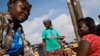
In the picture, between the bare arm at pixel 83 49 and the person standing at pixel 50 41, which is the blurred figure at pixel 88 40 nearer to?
the bare arm at pixel 83 49

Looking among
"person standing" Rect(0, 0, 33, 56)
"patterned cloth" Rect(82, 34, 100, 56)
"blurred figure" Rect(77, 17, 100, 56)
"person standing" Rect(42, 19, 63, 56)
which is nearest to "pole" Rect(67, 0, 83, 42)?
"person standing" Rect(42, 19, 63, 56)

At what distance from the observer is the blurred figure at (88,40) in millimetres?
4363

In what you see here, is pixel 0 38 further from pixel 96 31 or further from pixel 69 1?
pixel 69 1

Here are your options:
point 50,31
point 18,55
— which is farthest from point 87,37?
point 50,31

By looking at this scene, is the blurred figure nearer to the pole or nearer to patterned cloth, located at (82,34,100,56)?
patterned cloth, located at (82,34,100,56)

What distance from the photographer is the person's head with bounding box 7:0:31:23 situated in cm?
323

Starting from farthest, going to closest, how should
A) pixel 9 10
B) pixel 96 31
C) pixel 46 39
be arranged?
pixel 46 39, pixel 96 31, pixel 9 10

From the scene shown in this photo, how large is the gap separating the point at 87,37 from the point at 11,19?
152 cm

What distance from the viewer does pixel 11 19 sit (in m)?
3.29

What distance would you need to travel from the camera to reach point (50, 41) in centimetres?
832

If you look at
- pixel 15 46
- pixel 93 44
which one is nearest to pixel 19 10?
pixel 15 46

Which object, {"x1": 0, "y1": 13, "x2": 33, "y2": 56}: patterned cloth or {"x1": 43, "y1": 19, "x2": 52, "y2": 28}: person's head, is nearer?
{"x1": 0, "y1": 13, "x2": 33, "y2": 56}: patterned cloth

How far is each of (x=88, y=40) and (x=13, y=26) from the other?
4.78 ft

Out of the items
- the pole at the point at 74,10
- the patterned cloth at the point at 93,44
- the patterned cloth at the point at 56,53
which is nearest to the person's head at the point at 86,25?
the patterned cloth at the point at 93,44
